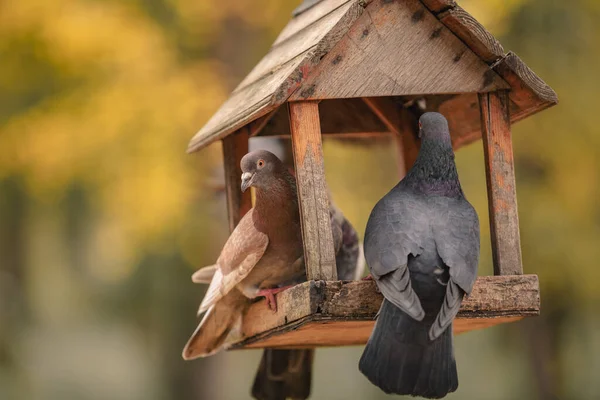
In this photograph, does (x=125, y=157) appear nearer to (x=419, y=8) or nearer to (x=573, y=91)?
(x=573, y=91)

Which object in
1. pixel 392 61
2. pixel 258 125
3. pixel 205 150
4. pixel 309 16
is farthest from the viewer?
pixel 205 150

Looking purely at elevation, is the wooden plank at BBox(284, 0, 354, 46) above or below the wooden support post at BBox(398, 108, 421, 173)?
above

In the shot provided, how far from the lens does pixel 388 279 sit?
10.3 feet

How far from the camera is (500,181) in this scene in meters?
3.73

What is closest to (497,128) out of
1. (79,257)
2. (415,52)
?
(415,52)

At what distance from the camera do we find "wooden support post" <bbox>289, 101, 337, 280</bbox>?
3418 mm

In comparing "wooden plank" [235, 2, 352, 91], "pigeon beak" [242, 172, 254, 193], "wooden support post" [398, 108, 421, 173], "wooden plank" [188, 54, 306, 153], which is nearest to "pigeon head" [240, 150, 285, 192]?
"pigeon beak" [242, 172, 254, 193]

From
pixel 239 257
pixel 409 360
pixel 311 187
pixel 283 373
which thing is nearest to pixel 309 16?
pixel 311 187

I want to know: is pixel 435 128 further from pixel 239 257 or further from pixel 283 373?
pixel 283 373

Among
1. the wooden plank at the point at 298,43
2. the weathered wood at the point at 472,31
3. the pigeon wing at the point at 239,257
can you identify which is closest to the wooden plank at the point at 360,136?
the wooden plank at the point at 298,43

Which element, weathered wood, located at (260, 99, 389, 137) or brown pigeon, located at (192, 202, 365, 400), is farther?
brown pigeon, located at (192, 202, 365, 400)

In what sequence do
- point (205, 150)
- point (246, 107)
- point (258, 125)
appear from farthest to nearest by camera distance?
point (205, 150)
point (258, 125)
point (246, 107)

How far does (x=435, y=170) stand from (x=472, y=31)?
21.0 inches

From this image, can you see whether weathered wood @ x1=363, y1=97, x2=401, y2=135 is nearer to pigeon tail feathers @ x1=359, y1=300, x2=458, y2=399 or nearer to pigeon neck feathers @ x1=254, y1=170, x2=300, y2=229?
pigeon neck feathers @ x1=254, y1=170, x2=300, y2=229
